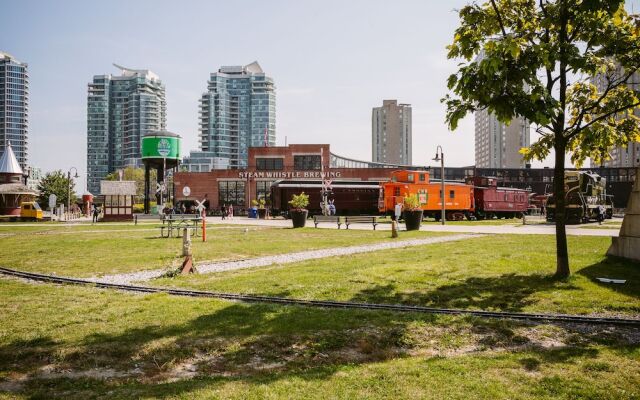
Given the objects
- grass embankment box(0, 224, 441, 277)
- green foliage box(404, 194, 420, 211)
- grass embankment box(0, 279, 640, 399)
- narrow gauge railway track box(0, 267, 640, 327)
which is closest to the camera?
grass embankment box(0, 279, 640, 399)

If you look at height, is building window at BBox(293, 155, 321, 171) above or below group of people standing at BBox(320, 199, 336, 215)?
above

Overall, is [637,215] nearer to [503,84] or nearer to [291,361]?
[503,84]

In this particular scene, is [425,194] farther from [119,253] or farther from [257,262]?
[119,253]

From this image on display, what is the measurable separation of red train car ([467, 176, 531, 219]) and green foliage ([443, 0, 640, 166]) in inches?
1480

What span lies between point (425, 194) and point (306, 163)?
35.2 metres

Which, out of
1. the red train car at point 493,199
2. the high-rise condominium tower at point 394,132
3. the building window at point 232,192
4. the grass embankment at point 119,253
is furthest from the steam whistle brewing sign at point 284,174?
the high-rise condominium tower at point 394,132

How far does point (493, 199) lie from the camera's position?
49406 mm

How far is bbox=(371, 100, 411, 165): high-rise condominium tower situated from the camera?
194 meters

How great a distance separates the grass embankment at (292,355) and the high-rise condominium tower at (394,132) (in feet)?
623

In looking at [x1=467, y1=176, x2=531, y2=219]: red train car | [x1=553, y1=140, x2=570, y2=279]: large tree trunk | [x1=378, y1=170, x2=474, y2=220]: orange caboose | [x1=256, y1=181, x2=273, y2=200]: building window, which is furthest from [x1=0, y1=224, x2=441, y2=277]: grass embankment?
[x1=256, y1=181, x2=273, y2=200]: building window

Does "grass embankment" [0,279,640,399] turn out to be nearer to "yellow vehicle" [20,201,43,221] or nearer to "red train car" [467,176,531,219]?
"red train car" [467,176,531,219]

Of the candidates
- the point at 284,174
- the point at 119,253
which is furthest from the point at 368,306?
the point at 284,174

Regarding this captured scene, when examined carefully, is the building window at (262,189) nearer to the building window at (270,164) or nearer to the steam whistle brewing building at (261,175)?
the steam whistle brewing building at (261,175)

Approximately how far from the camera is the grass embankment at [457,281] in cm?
839
